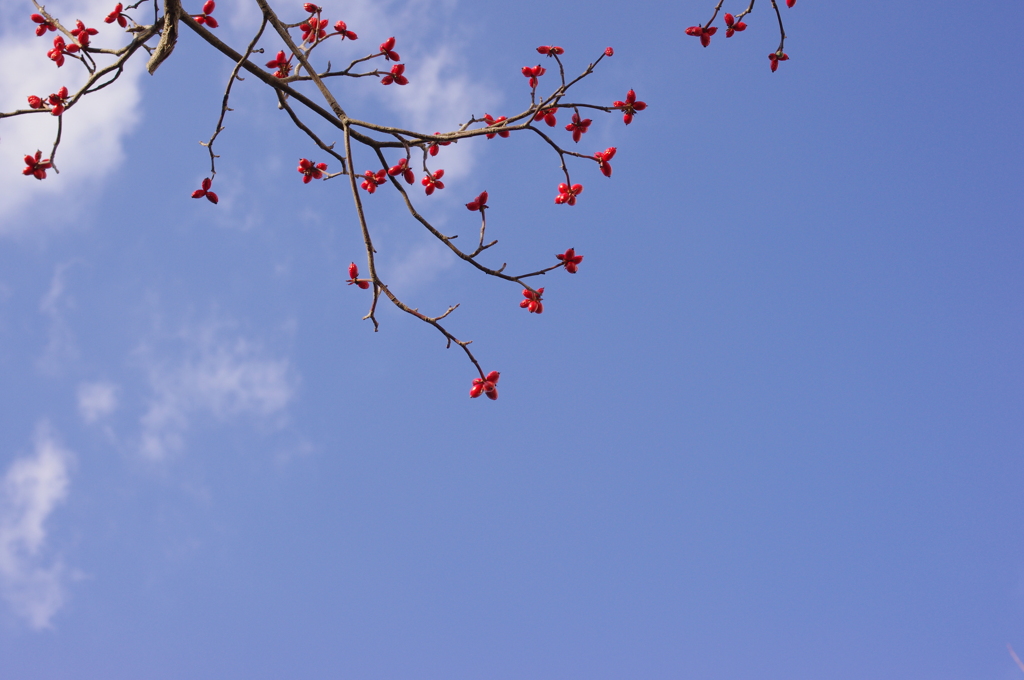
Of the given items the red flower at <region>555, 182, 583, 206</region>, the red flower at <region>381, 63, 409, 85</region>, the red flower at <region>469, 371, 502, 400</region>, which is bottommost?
the red flower at <region>469, 371, 502, 400</region>

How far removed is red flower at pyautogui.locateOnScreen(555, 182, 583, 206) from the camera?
331 cm

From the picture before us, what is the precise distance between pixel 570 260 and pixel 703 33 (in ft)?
5.82

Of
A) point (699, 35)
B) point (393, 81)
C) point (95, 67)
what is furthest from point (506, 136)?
point (95, 67)

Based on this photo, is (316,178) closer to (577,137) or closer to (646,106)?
(577,137)

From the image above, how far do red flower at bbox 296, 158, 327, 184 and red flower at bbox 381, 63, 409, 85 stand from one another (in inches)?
23.7

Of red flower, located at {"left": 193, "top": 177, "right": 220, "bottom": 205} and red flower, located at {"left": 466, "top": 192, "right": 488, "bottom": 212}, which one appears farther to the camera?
red flower, located at {"left": 193, "top": 177, "right": 220, "bottom": 205}

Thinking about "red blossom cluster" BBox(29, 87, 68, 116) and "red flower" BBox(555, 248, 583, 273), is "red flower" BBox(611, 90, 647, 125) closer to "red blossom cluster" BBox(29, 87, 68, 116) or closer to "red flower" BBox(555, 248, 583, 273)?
"red flower" BBox(555, 248, 583, 273)

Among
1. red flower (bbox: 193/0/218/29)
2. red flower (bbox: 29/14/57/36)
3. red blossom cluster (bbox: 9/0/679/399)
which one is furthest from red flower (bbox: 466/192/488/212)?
red flower (bbox: 29/14/57/36)

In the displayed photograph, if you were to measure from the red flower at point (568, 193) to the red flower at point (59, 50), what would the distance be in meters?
2.57

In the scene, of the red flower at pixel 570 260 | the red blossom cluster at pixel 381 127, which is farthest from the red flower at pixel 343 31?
the red flower at pixel 570 260

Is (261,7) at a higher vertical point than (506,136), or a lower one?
higher

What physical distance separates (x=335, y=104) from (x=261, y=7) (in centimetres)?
68

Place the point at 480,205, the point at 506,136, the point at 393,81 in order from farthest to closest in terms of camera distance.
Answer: the point at 393,81
the point at 506,136
the point at 480,205

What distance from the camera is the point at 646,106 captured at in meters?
3.13
